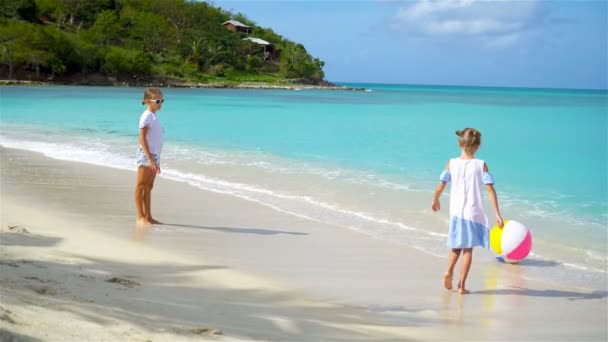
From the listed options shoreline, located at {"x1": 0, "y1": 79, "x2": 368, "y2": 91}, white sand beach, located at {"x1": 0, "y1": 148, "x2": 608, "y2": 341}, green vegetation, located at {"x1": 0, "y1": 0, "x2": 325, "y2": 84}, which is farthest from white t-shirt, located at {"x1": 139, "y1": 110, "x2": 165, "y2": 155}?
green vegetation, located at {"x1": 0, "y1": 0, "x2": 325, "y2": 84}

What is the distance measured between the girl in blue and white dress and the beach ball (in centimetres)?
104

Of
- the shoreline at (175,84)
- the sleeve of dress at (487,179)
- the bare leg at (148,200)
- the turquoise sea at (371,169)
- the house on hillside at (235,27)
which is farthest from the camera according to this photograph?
the house on hillside at (235,27)

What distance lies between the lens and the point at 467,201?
566 cm

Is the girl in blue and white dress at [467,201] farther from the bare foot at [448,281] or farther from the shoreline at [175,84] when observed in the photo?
the shoreline at [175,84]

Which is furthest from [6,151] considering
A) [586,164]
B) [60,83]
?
[60,83]

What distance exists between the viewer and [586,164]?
18.3m

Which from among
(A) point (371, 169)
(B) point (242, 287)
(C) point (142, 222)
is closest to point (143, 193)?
(C) point (142, 222)

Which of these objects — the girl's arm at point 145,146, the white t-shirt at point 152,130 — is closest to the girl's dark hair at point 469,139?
the white t-shirt at point 152,130

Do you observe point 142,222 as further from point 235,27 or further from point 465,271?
point 235,27

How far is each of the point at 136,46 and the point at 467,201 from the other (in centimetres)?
10241

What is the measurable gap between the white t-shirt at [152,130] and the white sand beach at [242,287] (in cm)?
98

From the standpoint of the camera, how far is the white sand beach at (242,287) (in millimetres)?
4070

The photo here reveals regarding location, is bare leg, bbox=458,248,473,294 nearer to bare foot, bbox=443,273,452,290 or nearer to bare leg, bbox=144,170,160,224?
bare foot, bbox=443,273,452,290

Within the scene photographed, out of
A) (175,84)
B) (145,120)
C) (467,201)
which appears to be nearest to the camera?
(467,201)
